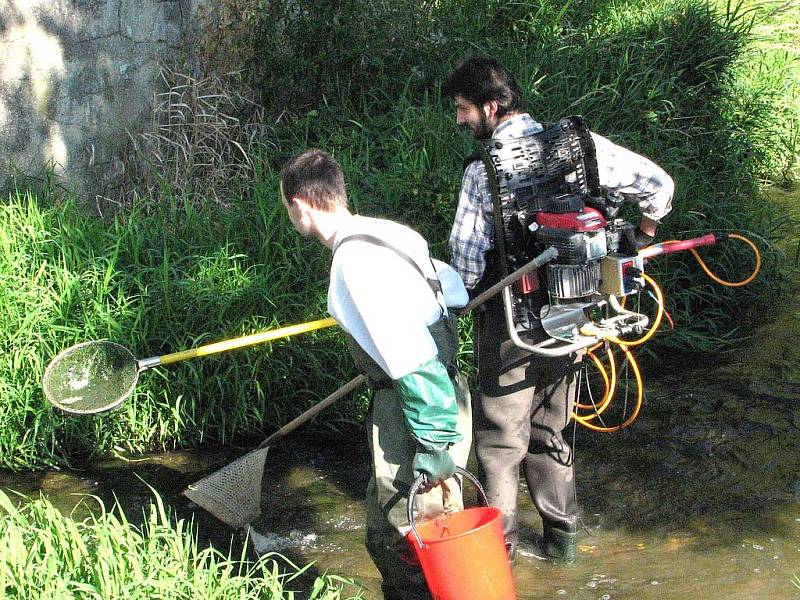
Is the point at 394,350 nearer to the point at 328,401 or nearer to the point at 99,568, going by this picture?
the point at 328,401

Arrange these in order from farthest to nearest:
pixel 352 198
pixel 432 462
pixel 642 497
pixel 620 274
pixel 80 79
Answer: pixel 80 79
pixel 352 198
pixel 642 497
pixel 620 274
pixel 432 462

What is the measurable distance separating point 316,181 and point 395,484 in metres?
0.97

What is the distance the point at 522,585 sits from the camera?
409cm

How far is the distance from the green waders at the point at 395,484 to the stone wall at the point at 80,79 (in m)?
3.60

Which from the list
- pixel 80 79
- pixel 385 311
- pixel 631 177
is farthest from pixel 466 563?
pixel 80 79

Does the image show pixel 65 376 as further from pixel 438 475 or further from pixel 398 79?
pixel 398 79

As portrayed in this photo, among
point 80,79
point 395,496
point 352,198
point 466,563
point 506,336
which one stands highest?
point 80,79

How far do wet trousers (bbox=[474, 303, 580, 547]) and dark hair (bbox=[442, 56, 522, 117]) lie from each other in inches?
28.4

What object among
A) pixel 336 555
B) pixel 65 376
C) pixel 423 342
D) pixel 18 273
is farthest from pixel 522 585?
pixel 18 273

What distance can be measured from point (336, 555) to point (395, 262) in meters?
1.85

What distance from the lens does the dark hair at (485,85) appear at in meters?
3.62

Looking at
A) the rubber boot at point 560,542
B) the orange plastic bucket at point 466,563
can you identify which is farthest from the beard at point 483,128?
the rubber boot at point 560,542

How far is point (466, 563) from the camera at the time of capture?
3.01 m

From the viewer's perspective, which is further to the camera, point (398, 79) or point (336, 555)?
point (398, 79)
